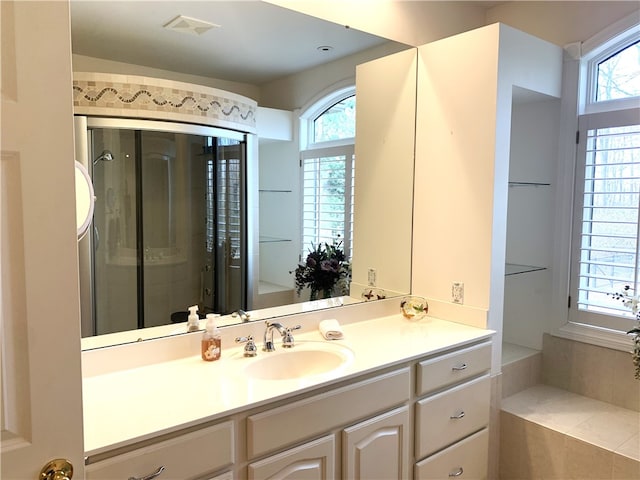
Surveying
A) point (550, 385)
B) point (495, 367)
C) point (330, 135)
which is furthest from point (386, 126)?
point (550, 385)

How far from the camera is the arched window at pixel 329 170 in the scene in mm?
2281

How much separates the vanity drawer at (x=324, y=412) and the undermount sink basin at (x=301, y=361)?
0.14 metres

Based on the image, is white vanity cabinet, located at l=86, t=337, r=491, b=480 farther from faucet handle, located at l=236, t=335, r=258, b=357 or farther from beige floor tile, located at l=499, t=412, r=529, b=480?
faucet handle, located at l=236, t=335, r=258, b=357

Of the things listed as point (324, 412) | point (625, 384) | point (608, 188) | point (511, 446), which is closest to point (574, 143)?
point (608, 188)

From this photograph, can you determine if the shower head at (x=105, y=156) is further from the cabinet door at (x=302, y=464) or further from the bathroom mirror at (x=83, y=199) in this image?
the cabinet door at (x=302, y=464)

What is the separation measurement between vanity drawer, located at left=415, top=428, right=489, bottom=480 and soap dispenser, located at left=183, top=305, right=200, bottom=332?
1.06 metres

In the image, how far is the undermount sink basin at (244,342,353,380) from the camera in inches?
70.9

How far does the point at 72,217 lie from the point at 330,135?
159 cm

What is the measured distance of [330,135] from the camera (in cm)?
238

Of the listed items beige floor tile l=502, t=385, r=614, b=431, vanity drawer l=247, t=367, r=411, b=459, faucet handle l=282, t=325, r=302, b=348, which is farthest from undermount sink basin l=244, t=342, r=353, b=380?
beige floor tile l=502, t=385, r=614, b=431

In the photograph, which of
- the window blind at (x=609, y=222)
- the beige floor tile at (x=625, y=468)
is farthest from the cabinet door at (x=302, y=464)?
the window blind at (x=609, y=222)

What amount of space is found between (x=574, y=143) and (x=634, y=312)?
3.03 feet

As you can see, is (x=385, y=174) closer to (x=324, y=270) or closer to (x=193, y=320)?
(x=324, y=270)

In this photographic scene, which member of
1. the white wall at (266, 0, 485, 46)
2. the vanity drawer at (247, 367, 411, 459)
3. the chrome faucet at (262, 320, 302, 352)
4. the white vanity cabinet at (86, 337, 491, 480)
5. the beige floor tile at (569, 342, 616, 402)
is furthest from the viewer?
the beige floor tile at (569, 342, 616, 402)
